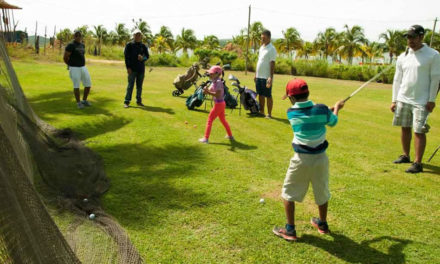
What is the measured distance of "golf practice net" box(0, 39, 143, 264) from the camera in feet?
7.05

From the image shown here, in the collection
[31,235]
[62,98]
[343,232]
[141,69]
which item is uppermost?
[141,69]

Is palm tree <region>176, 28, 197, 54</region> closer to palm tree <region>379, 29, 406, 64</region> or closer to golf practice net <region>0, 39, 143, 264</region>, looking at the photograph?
palm tree <region>379, 29, 406, 64</region>

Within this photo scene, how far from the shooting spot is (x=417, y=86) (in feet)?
19.2

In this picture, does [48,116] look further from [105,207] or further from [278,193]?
[278,193]

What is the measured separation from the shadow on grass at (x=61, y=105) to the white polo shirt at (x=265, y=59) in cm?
433

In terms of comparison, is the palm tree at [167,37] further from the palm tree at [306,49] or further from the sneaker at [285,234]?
the sneaker at [285,234]

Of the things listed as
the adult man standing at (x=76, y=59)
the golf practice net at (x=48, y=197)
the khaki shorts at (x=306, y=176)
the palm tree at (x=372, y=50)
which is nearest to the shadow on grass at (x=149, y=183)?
the golf practice net at (x=48, y=197)

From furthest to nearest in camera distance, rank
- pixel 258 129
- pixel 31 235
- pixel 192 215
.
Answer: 1. pixel 258 129
2. pixel 192 215
3. pixel 31 235

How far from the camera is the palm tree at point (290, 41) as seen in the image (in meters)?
79.1

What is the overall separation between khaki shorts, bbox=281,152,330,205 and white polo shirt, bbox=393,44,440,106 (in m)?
3.24

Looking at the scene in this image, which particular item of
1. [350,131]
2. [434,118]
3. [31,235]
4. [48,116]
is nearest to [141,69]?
[48,116]

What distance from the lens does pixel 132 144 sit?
23.1ft

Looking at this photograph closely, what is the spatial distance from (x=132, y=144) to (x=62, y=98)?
5.97 m

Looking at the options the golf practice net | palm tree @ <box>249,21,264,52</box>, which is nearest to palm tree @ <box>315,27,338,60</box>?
palm tree @ <box>249,21,264,52</box>
